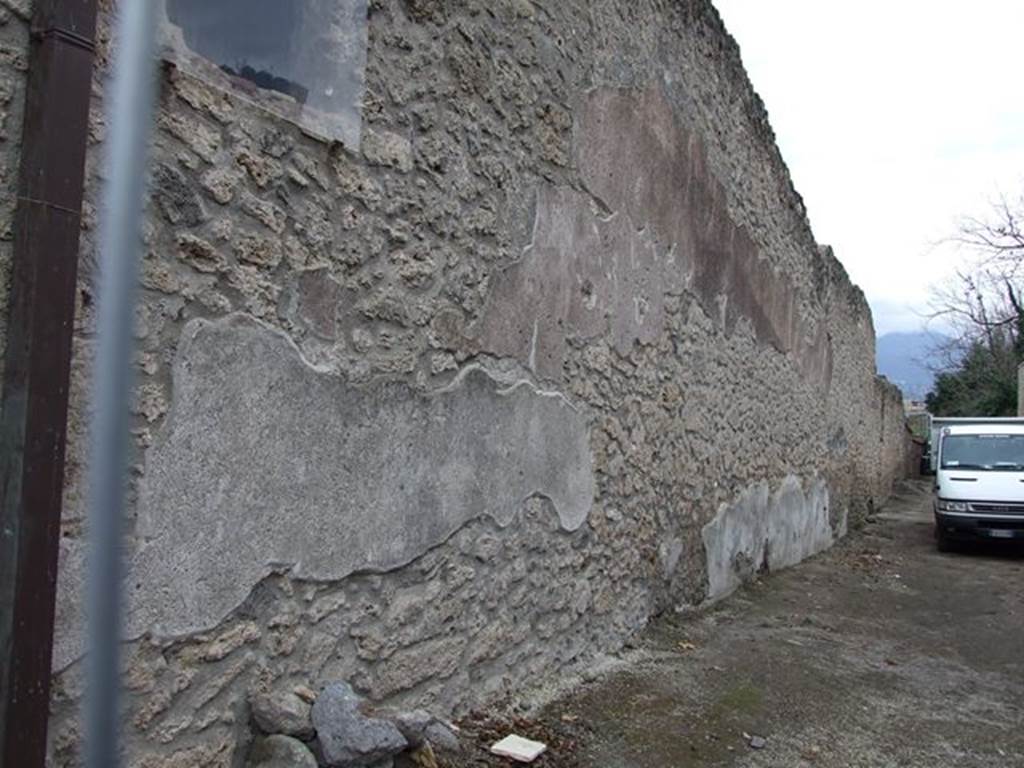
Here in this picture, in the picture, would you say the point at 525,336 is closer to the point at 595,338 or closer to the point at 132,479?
the point at 595,338

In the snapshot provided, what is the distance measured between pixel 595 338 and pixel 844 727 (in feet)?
7.19

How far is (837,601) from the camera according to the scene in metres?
7.05

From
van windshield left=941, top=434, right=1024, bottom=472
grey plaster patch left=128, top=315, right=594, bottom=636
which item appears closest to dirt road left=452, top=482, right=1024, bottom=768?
grey plaster patch left=128, top=315, right=594, bottom=636

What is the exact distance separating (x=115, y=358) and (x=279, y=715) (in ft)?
4.12

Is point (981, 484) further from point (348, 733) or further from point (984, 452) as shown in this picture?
point (348, 733)

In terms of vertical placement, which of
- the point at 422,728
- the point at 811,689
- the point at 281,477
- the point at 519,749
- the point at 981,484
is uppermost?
the point at 281,477

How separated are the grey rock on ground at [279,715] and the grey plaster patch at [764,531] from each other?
156 inches

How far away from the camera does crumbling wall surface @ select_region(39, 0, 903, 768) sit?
7.53 feet

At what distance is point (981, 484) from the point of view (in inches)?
409

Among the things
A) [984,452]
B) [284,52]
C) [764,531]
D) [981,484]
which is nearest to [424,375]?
[284,52]

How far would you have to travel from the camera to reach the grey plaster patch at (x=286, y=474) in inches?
90.0

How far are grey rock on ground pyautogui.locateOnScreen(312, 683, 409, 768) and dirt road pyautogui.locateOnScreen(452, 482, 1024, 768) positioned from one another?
514mm

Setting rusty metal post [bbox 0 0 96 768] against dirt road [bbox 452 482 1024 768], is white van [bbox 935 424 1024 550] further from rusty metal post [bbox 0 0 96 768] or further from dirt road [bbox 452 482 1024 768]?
rusty metal post [bbox 0 0 96 768]

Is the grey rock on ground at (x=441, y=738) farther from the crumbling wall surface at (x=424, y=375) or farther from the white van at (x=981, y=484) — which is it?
the white van at (x=981, y=484)
